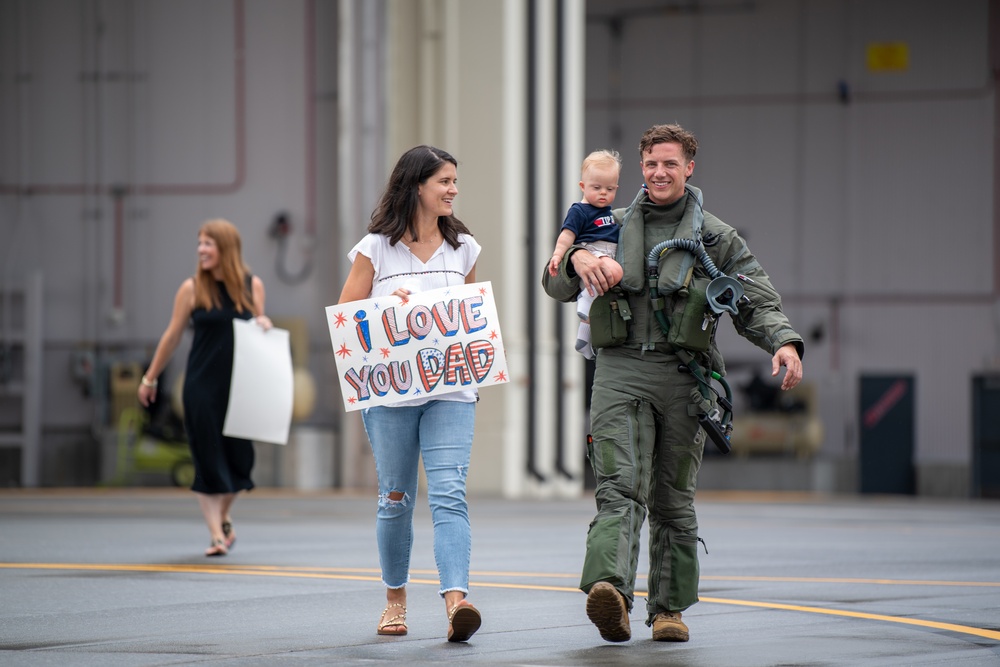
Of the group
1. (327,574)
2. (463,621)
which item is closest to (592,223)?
(463,621)

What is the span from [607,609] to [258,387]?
442 centimetres

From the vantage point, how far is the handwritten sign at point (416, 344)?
5863 millimetres

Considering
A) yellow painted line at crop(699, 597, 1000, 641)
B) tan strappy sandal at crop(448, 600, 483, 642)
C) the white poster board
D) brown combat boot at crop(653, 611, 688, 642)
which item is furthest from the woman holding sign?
the white poster board

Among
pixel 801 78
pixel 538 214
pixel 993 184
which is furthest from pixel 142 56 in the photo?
pixel 993 184

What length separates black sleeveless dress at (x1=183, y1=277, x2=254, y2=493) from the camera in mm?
9188

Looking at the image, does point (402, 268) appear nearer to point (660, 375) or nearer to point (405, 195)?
point (405, 195)

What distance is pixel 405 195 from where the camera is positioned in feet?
19.6

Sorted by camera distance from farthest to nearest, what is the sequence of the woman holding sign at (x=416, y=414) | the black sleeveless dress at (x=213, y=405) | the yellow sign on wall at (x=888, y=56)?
the yellow sign on wall at (x=888, y=56) < the black sleeveless dress at (x=213, y=405) < the woman holding sign at (x=416, y=414)

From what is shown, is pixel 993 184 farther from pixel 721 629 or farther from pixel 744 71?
pixel 721 629

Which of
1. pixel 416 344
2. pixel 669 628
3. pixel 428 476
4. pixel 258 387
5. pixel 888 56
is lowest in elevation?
pixel 669 628

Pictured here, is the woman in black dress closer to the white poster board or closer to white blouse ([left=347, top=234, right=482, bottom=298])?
the white poster board

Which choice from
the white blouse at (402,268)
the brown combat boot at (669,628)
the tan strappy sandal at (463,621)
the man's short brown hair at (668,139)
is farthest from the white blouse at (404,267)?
the brown combat boot at (669,628)

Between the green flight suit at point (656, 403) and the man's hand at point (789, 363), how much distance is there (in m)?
0.06

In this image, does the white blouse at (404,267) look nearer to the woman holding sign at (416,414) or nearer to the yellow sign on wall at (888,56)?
the woman holding sign at (416,414)
